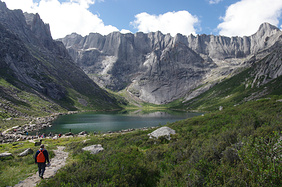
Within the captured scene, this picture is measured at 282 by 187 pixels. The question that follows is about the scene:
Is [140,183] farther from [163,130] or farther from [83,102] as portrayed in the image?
[83,102]

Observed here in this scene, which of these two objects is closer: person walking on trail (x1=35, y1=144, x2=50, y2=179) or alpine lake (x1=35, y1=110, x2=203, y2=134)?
person walking on trail (x1=35, y1=144, x2=50, y2=179)

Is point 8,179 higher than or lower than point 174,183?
lower

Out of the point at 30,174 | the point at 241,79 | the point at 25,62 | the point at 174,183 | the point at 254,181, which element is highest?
the point at 25,62

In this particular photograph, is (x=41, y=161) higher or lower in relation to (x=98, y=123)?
higher

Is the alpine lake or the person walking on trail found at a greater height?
the person walking on trail

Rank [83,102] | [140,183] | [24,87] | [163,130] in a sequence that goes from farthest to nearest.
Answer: [83,102] < [24,87] < [163,130] < [140,183]

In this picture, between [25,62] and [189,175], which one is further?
[25,62]

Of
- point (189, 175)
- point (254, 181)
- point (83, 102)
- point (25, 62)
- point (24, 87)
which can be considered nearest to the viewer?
point (254, 181)

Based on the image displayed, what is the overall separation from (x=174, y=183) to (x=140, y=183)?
2897 mm

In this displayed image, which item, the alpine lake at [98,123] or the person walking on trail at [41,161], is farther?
the alpine lake at [98,123]

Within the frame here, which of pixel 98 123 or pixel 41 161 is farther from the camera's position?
pixel 98 123

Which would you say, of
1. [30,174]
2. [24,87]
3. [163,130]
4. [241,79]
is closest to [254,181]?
[30,174]

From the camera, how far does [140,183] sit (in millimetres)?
10203

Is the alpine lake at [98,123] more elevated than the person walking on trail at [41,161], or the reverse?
the person walking on trail at [41,161]
